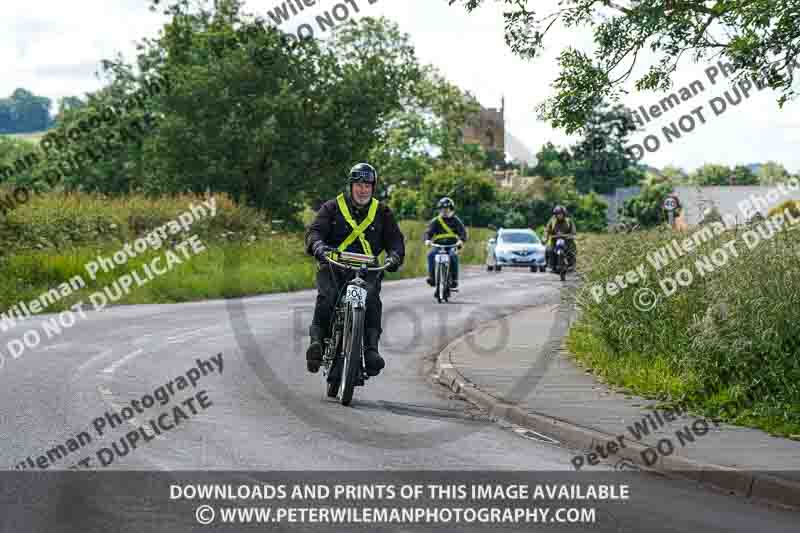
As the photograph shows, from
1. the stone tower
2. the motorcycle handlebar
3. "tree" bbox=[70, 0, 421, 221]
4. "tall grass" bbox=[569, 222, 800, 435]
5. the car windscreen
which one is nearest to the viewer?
"tall grass" bbox=[569, 222, 800, 435]

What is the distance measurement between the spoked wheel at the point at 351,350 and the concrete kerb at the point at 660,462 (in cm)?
127

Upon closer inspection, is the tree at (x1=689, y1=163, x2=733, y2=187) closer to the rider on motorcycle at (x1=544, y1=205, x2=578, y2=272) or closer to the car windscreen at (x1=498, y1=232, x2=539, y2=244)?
the car windscreen at (x1=498, y1=232, x2=539, y2=244)

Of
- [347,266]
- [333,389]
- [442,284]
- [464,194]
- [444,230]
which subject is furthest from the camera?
[464,194]

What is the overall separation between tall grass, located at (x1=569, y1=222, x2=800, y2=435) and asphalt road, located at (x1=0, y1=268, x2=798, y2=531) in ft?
6.12

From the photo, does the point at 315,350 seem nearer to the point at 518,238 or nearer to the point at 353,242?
the point at 353,242

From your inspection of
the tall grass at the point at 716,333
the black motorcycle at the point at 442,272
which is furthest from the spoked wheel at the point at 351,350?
the black motorcycle at the point at 442,272

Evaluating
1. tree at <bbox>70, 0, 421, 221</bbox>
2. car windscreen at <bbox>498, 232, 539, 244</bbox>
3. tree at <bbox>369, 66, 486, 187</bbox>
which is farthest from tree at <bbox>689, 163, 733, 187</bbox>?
car windscreen at <bbox>498, 232, 539, 244</bbox>

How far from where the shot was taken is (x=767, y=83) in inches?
540

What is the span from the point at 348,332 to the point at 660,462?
3443 mm

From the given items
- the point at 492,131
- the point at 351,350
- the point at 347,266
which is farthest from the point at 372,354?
the point at 492,131

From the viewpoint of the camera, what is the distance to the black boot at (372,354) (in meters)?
10.7

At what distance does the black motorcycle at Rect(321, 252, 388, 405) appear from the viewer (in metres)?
10.6

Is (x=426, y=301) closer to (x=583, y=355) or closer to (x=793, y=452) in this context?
(x=583, y=355)

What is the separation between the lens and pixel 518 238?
4369 cm
